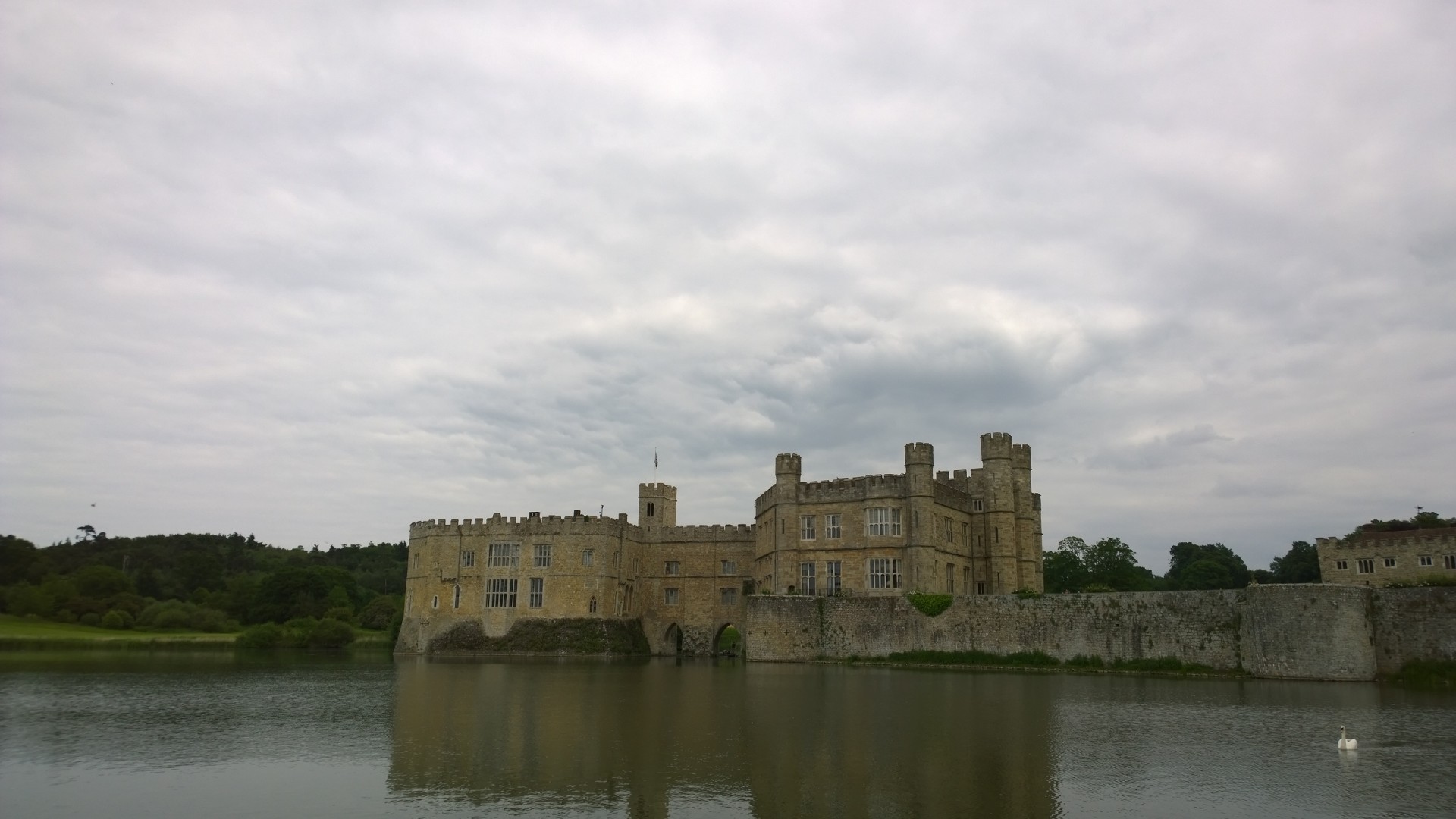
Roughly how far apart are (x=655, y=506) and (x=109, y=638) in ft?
141

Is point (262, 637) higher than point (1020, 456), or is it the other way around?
point (1020, 456)

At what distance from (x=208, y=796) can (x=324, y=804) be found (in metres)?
2.05

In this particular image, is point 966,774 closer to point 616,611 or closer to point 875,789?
point 875,789

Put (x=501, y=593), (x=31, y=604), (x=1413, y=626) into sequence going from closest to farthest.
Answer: (x=1413, y=626), (x=501, y=593), (x=31, y=604)

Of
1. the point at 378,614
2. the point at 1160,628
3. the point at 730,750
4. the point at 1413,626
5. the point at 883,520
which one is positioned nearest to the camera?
the point at 730,750

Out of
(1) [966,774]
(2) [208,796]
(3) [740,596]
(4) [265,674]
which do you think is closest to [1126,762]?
(1) [966,774]

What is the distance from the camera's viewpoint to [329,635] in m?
68.7

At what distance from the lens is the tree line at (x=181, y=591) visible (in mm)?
76750

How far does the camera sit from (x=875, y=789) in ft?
46.1

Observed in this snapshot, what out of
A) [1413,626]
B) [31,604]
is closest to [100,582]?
[31,604]

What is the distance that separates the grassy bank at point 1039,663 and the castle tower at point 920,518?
5.05 metres

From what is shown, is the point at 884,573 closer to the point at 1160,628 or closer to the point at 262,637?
the point at 1160,628

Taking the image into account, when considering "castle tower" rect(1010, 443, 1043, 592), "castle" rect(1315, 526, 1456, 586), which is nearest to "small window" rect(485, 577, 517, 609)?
"castle tower" rect(1010, 443, 1043, 592)

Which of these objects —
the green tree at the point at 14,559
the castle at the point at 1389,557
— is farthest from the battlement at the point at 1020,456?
the green tree at the point at 14,559
